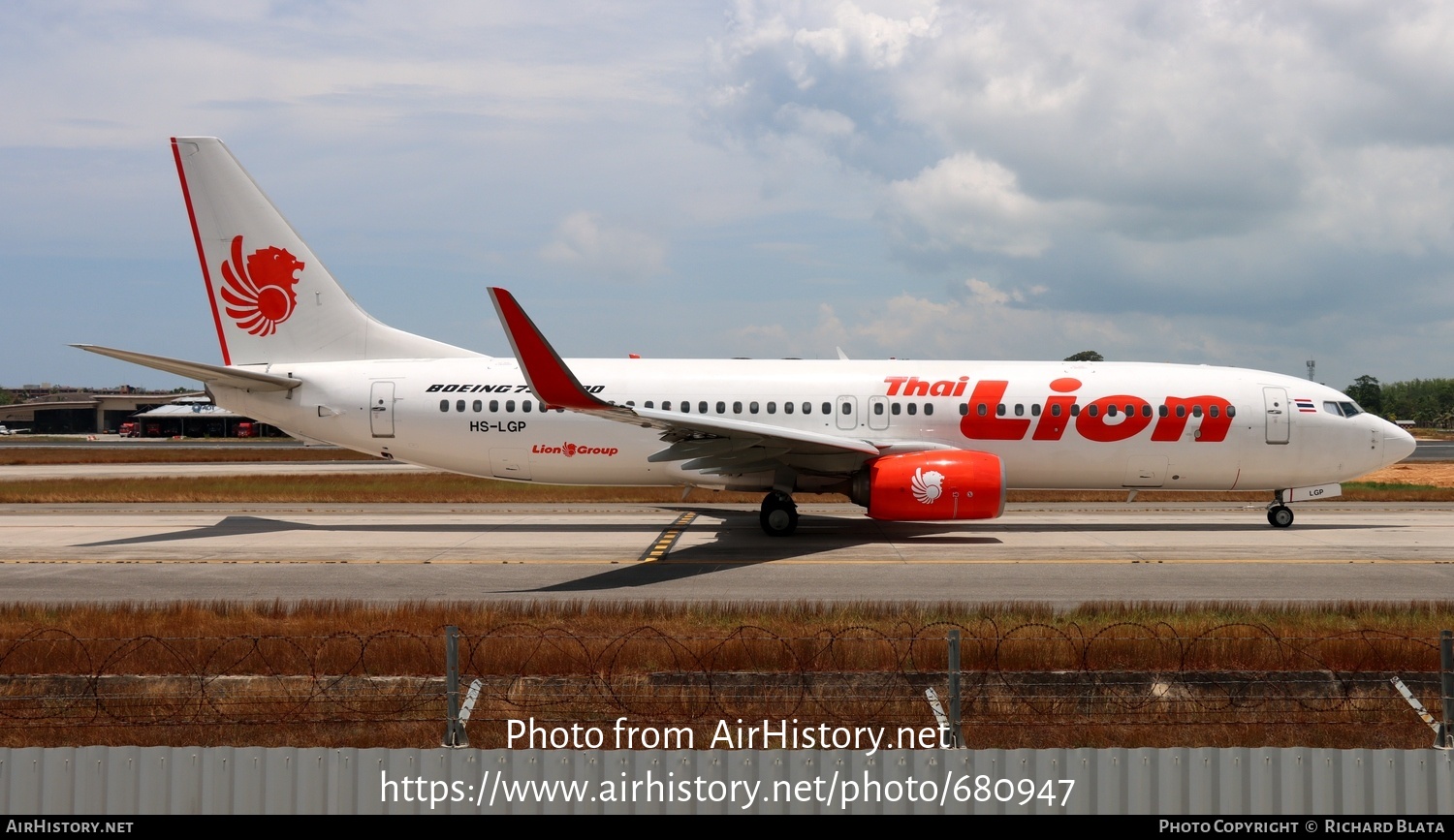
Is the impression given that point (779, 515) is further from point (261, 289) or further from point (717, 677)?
point (261, 289)

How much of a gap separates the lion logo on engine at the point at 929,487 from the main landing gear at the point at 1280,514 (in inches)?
384

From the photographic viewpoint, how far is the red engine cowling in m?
21.4

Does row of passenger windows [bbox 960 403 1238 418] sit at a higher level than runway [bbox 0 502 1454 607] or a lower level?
higher

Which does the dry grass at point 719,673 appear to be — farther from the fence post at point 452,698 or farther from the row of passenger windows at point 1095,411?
the row of passenger windows at point 1095,411

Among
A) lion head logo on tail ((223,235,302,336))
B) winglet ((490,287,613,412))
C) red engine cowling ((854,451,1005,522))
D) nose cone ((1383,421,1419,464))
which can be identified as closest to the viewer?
winglet ((490,287,613,412))

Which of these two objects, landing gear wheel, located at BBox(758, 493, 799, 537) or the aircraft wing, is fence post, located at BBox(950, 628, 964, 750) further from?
landing gear wheel, located at BBox(758, 493, 799, 537)

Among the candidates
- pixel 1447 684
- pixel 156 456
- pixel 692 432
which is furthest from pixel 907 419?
pixel 156 456

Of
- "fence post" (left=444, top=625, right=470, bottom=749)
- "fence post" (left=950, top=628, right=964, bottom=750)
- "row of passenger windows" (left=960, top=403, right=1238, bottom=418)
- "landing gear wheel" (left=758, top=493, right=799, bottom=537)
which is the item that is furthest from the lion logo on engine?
"fence post" (left=444, top=625, right=470, bottom=749)

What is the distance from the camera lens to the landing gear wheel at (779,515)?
2392 cm

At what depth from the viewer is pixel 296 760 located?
262 inches

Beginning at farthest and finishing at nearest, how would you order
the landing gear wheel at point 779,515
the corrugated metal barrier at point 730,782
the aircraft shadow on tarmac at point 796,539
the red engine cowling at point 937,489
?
the landing gear wheel at point 779,515 < the red engine cowling at point 937,489 < the aircraft shadow on tarmac at point 796,539 < the corrugated metal barrier at point 730,782

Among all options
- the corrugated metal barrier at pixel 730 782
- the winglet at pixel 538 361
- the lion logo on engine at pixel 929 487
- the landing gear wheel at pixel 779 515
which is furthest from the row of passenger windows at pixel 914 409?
the corrugated metal barrier at pixel 730 782
